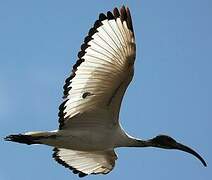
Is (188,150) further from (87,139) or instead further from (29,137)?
(29,137)

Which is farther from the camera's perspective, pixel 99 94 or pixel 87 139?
pixel 87 139

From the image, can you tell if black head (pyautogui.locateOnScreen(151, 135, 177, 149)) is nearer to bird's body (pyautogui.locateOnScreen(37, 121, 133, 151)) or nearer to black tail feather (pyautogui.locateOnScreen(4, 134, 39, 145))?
bird's body (pyautogui.locateOnScreen(37, 121, 133, 151))

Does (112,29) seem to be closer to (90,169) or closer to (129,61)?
(129,61)

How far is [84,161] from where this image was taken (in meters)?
16.8

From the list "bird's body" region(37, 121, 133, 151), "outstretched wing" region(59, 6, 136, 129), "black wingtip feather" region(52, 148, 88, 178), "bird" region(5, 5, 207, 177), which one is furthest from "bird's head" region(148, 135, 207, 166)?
"black wingtip feather" region(52, 148, 88, 178)

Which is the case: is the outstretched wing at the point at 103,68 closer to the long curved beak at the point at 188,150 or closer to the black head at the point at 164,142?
the black head at the point at 164,142

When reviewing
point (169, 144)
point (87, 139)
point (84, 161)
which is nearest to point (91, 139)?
point (87, 139)

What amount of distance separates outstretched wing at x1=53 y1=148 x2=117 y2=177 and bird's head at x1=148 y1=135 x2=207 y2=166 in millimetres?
1078

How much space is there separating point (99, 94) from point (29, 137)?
1.36 metres

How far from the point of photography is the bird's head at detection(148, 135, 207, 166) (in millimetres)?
15727

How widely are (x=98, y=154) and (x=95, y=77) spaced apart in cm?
226

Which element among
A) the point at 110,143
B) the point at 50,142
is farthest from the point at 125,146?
the point at 50,142

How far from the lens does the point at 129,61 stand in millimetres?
14289

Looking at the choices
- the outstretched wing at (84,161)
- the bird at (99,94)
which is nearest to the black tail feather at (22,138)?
the bird at (99,94)
